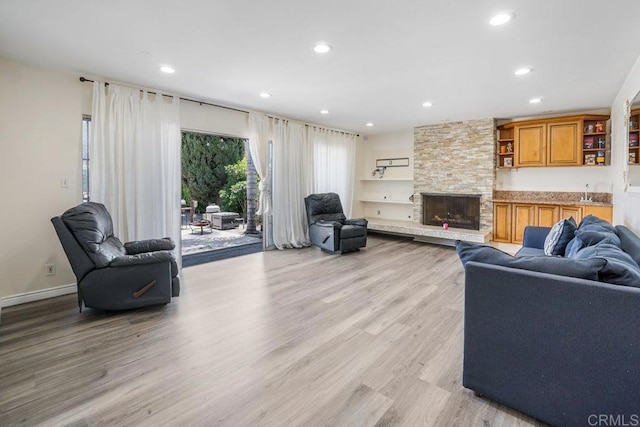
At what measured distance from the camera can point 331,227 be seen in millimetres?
5348

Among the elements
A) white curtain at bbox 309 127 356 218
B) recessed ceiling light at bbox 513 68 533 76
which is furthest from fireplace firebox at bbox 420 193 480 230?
recessed ceiling light at bbox 513 68 533 76

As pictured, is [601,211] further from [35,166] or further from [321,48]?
[35,166]

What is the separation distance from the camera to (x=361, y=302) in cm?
329

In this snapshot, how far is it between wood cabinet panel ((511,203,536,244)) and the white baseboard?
671 centimetres

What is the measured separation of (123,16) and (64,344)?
2527 mm

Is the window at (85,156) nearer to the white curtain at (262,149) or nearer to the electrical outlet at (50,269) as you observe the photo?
the electrical outlet at (50,269)

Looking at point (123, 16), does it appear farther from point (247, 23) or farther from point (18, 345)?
point (18, 345)

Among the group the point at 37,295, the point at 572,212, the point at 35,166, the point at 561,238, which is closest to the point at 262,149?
the point at 35,166

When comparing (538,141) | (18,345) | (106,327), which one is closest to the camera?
(18,345)

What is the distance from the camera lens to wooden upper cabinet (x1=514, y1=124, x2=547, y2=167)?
543cm

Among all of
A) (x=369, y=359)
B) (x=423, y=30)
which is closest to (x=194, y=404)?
(x=369, y=359)

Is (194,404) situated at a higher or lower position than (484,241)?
lower

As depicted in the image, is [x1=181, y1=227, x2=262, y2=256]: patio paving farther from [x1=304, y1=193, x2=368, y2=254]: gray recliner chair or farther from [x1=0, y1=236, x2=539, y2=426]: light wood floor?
[x1=0, y1=236, x2=539, y2=426]: light wood floor

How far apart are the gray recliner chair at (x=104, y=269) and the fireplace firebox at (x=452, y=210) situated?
5319mm
